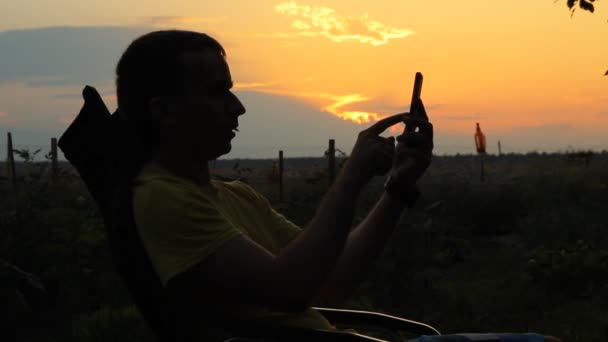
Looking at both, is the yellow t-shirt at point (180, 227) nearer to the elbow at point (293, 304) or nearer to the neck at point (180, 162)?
the neck at point (180, 162)

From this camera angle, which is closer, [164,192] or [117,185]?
[164,192]

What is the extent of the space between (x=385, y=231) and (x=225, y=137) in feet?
2.17

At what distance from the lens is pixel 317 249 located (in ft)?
6.40

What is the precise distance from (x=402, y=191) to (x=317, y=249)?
0.58 meters

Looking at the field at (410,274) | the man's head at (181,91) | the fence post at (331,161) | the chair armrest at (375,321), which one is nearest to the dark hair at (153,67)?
the man's head at (181,91)

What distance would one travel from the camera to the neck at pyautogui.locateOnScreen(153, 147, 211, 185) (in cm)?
217

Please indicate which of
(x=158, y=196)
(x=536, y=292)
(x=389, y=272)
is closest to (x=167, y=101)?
(x=158, y=196)

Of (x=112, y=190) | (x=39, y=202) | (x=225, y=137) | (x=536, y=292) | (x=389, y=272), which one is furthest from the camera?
(x=536, y=292)

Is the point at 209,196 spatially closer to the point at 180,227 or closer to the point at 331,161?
the point at 180,227

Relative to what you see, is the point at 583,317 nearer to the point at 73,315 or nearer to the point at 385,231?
the point at 73,315

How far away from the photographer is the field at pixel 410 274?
6.08 m

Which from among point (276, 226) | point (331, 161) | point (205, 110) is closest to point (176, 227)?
point (205, 110)

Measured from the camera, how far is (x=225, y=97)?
2.16 metres

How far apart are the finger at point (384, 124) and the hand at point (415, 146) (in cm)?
2
